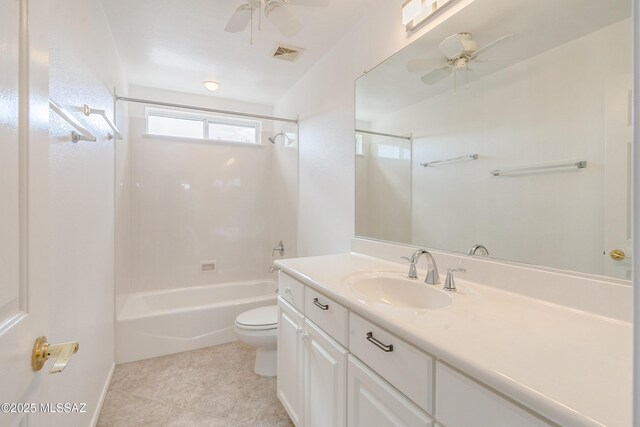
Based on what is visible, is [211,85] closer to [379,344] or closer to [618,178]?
[379,344]

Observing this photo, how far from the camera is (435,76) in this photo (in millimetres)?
1462

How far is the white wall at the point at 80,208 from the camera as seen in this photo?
108cm

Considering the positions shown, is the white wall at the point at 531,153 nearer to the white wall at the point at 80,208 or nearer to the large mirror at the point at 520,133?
the large mirror at the point at 520,133

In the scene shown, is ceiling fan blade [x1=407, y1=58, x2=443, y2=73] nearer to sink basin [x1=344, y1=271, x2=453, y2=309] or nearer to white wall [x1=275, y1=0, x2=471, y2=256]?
white wall [x1=275, y1=0, x2=471, y2=256]

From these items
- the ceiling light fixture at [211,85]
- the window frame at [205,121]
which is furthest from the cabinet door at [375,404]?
the window frame at [205,121]

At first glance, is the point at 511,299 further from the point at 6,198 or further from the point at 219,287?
the point at 219,287

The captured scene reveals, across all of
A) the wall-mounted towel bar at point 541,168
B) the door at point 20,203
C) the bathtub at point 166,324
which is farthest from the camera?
the bathtub at point 166,324

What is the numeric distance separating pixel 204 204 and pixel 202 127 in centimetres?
92

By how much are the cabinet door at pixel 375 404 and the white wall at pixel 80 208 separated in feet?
2.86

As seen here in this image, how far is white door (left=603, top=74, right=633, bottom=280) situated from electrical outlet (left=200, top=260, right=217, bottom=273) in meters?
3.24

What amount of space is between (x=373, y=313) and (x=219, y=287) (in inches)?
108

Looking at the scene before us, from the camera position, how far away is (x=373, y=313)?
91 centimetres

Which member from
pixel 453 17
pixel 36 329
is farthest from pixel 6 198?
pixel 453 17

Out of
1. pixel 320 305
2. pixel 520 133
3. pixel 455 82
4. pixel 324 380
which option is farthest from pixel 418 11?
pixel 324 380
